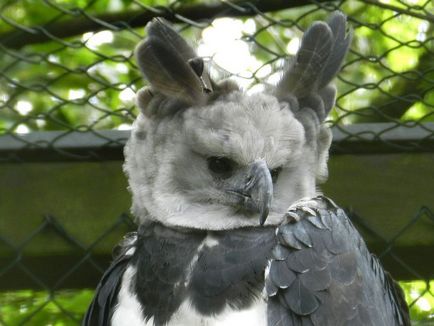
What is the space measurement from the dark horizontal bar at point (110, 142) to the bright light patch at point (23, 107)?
0.80 feet

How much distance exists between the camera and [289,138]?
2.28 metres

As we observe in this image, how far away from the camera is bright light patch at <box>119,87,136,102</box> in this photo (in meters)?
2.76

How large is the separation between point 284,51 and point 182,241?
3.15ft

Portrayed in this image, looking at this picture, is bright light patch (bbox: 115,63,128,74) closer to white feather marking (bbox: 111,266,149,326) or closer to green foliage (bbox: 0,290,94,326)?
green foliage (bbox: 0,290,94,326)

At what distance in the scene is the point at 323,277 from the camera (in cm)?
209

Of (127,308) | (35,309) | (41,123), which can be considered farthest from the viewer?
(41,123)

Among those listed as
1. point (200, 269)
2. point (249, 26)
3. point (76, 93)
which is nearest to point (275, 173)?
point (200, 269)

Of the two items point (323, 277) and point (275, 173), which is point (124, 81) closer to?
point (275, 173)

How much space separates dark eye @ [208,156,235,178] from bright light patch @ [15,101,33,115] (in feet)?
2.18

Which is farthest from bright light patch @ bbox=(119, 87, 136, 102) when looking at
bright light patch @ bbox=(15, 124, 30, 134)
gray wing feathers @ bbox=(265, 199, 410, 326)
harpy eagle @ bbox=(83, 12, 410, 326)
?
gray wing feathers @ bbox=(265, 199, 410, 326)

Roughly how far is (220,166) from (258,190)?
0.48 ft

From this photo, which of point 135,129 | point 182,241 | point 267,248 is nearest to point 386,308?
point 267,248

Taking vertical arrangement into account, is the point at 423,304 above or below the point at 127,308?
below

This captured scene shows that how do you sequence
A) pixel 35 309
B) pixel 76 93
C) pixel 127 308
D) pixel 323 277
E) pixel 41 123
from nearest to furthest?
pixel 323 277
pixel 127 308
pixel 35 309
pixel 41 123
pixel 76 93
